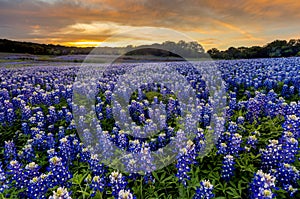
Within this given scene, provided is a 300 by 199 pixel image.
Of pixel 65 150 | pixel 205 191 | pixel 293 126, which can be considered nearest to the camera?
pixel 205 191

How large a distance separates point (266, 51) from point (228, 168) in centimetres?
3777

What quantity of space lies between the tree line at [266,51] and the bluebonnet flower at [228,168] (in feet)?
117

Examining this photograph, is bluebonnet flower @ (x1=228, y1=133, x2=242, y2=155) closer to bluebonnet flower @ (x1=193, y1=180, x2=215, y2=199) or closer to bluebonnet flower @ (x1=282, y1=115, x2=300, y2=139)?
bluebonnet flower @ (x1=282, y1=115, x2=300, y2=139)

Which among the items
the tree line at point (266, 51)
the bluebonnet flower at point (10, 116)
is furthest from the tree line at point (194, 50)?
the bluebonnet flower at point (10, 116)

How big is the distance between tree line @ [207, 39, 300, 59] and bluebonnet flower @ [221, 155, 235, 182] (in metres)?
35.5

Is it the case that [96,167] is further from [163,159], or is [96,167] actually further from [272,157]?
[272,157]

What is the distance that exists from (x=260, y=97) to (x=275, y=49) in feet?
114

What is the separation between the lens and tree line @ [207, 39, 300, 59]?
3500 centimetres

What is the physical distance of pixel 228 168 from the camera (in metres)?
3.51

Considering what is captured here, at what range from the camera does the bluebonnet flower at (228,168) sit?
3485 mm

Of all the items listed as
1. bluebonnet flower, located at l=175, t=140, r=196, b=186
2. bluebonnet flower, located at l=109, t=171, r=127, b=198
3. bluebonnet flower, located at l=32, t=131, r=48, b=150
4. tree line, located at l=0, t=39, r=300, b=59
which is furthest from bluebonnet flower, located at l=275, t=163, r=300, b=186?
tree line, located at l=0, t=39, r=300, b=59

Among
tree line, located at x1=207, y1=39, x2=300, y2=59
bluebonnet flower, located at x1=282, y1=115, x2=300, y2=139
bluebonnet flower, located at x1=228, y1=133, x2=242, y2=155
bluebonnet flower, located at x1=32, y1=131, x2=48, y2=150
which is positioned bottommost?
bluebonnet flower, located at x1=32, y1=131, x2=48, y2=150

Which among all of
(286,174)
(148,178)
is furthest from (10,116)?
(286,174)

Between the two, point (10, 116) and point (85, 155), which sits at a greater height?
point (10, 116)
